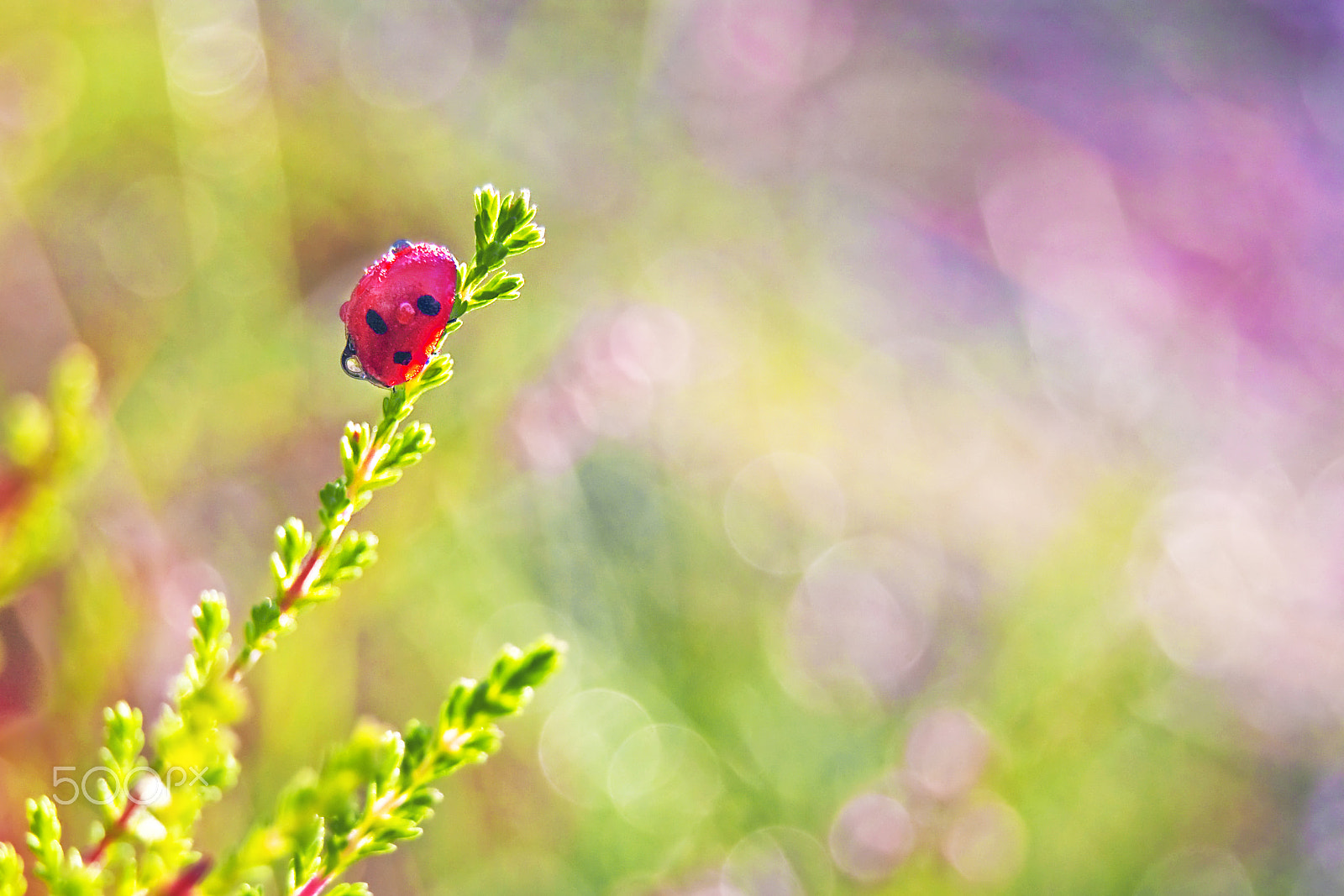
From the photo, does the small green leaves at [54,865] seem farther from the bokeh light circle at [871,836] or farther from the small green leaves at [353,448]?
the bokeh light circle at [871,836]

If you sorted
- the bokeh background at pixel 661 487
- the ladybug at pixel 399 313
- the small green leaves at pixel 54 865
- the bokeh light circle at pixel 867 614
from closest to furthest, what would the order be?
the small green leaves at pixel 54 865
the ladybug at pixel 399 313
the bokeh background at pixel 661 487
the bokeh light circle at pixel 867 614

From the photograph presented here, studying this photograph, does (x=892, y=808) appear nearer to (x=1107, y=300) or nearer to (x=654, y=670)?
(x=654, y=670)

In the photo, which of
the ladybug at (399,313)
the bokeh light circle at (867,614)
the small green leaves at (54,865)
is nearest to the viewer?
the small green leaves at (54,865)

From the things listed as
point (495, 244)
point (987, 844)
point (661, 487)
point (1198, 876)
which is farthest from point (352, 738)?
point (1198, 876)

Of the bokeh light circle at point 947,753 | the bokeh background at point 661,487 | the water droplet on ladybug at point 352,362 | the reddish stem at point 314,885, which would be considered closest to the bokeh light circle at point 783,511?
the bokeh background at point 661,487

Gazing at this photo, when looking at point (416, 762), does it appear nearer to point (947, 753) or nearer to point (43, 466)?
point (43, 466)

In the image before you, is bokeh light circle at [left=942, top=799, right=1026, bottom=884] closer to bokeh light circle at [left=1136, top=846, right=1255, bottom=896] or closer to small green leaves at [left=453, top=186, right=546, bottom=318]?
bokeh light circle at [left=1136, top=846, right=1255, bottom=896]
